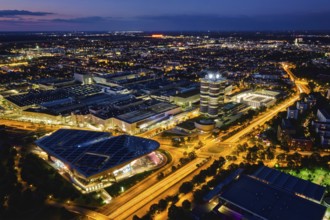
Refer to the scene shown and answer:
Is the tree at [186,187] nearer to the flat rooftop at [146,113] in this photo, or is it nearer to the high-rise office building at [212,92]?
the flat rooftop at [146,113]

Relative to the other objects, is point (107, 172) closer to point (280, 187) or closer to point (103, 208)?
point (103, 208)

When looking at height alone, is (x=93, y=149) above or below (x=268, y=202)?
above

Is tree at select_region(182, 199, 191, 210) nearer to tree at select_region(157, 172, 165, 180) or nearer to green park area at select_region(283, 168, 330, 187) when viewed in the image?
tree at select_region(157, 172, 165, 180)

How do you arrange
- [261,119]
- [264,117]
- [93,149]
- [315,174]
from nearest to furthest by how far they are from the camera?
[315,174], [93,149], [261,119], [264,117]

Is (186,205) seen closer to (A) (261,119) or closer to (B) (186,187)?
(B) (186,187)

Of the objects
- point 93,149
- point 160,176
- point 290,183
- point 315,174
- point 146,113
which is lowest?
point 160,176

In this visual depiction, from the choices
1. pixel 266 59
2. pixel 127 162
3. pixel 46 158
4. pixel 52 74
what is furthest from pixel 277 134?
pixel 266 59

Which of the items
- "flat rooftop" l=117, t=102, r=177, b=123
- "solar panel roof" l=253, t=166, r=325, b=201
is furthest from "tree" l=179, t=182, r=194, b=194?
"flat rooftop" l=117, t=102, r=177, b=123

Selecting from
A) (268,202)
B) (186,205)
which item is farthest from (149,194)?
(268,202)
